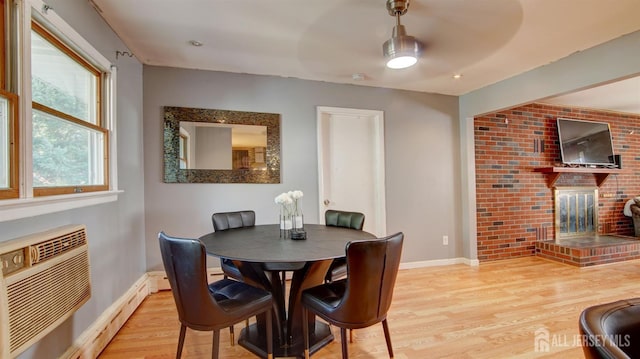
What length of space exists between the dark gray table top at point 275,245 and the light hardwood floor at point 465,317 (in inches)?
29.8

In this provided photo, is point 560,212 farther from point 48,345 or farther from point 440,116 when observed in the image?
point 48,345

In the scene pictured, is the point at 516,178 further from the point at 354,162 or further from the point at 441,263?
the point at 354,162

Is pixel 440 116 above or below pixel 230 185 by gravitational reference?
above

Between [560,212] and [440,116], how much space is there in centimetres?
261

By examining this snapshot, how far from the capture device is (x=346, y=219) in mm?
2629

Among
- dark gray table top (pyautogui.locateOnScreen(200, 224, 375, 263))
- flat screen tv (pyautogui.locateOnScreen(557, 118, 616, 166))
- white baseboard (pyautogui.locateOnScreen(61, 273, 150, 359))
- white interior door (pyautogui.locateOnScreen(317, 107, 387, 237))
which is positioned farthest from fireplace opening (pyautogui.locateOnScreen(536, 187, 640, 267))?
white baseboard (pyautogui.locateOnScreen(61, 273, 150, 359))

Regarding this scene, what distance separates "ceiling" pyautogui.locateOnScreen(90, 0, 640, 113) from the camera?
201cm

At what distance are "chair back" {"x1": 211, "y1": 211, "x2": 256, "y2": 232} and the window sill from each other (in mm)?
830

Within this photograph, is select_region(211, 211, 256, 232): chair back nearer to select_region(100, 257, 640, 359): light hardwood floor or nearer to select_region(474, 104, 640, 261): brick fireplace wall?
select_region(100, 257, 640, 359): light hardwood floor

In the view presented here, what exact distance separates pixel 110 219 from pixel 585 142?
645 centimetres

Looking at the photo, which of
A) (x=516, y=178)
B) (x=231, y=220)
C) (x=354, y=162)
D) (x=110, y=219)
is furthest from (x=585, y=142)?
(x=110, y=219)

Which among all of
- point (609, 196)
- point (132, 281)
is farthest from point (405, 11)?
point (609, 196)

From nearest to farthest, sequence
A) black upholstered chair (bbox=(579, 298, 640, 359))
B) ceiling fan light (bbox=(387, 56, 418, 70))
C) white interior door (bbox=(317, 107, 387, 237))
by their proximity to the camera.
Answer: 1. black upholstered chair (bbox=(579, 298, 640, 359))
2. ceiling fan light (bbox=(387, 56, 418, 70))
3. white interior door (bbox=(317, 107, 387, 237))

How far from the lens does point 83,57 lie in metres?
1.94
